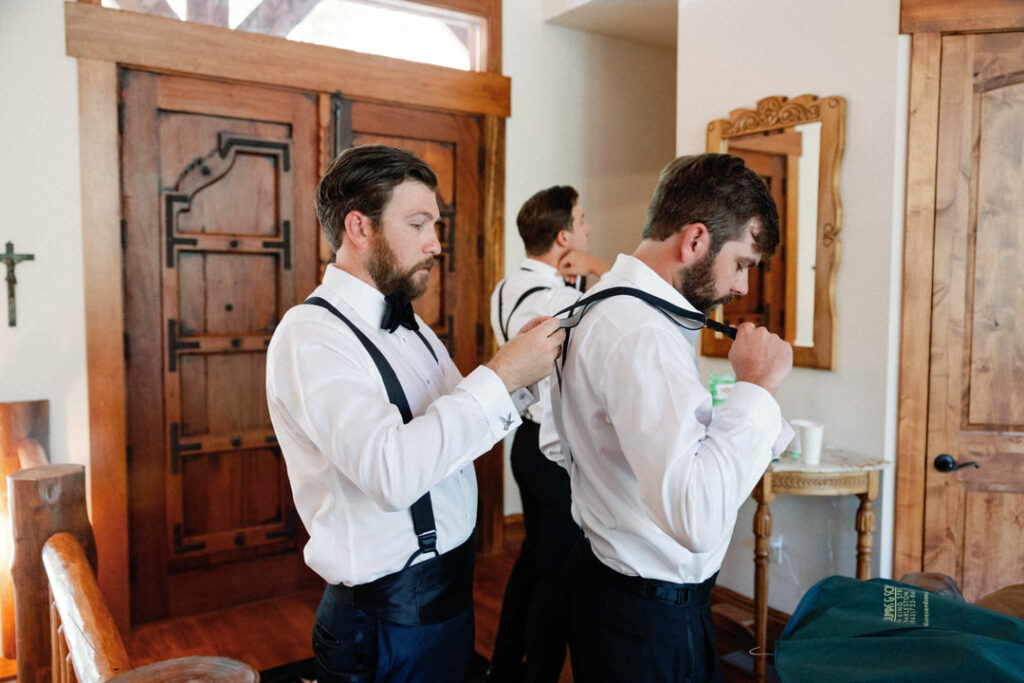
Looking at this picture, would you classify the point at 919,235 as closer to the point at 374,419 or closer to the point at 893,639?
the point at 893,639

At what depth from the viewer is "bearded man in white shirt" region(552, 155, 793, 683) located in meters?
1.26

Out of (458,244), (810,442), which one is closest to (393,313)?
(810,442)

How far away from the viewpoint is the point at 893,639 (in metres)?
1.04

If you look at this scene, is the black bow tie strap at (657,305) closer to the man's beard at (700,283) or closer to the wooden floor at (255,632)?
the man's beard at (700,283)

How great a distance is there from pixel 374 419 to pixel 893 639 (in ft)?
2.79

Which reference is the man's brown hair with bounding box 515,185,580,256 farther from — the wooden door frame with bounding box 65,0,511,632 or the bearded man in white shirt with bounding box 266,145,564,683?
the bearded man in white shirt with bounding box 266,145,564,683


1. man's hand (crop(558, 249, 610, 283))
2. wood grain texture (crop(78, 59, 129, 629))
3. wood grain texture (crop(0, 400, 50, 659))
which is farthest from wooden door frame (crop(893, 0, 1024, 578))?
wood grain texture (crop(0, 400, 50, 659))

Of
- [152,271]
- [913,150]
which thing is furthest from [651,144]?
[152,271]

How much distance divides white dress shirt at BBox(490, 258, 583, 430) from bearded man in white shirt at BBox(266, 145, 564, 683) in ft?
4.24

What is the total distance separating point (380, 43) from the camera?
3.94 metres

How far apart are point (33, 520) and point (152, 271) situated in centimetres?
165

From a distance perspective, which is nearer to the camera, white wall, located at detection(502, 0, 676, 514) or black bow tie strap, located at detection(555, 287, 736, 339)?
black bow tie strap, located at detection(555, 287, 736, 339)

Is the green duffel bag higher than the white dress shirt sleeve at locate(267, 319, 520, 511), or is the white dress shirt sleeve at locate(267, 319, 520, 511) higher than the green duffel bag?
the white dress shirt sleeve at locate(267, 319, 520, 511)

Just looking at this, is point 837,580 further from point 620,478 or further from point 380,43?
point 380,43
